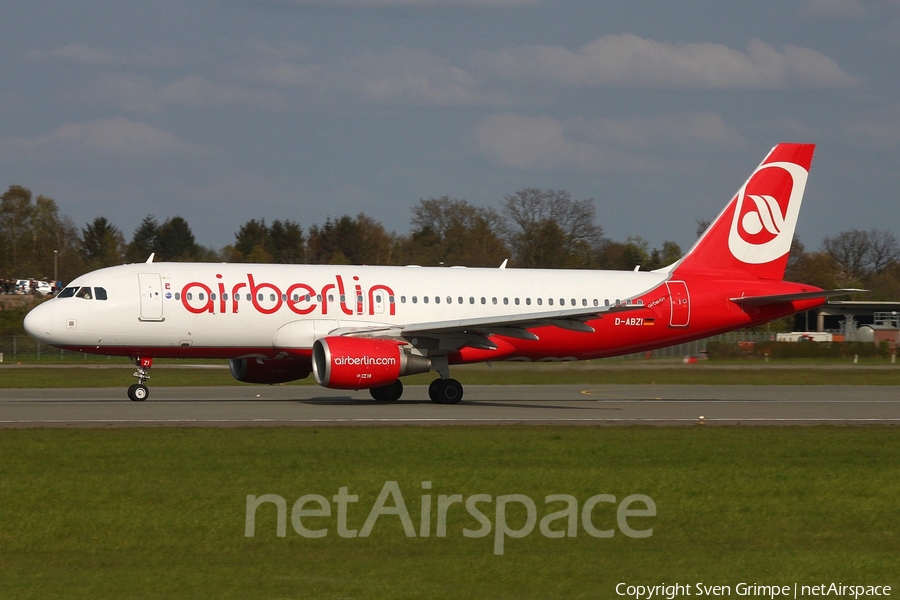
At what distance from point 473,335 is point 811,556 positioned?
18644 mm

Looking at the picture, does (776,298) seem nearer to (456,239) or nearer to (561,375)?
(561,375)

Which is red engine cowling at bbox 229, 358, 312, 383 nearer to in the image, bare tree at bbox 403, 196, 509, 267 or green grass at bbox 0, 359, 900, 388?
green grass at bbox 0, 359, 900, 388

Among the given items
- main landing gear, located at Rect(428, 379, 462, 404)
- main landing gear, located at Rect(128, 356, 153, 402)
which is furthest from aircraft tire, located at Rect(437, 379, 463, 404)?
A: main landing gear, located at Rect(128, 356, 153, 402)

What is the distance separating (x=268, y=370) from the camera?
29.7 meters

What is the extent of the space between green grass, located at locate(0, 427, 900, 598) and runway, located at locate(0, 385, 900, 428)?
11.1 ft

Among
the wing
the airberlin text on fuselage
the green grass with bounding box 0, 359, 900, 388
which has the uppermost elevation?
the airberlin text on fuselage

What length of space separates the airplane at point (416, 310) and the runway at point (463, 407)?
3.99ft

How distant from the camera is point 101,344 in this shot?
27.5 meters

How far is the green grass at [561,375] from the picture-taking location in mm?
33469

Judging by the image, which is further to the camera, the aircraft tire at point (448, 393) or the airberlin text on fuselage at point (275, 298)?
the aircraft tire at point (448, 393)

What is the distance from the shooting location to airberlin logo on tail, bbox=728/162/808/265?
3384 cm

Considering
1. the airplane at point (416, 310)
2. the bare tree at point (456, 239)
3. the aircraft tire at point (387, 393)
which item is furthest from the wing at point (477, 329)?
the bare tree at point (456, 239)

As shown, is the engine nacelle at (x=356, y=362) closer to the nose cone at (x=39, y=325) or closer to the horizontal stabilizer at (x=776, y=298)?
the nose cone at (x=39, y=325)

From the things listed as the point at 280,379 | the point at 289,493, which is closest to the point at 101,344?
the point at 280,379
